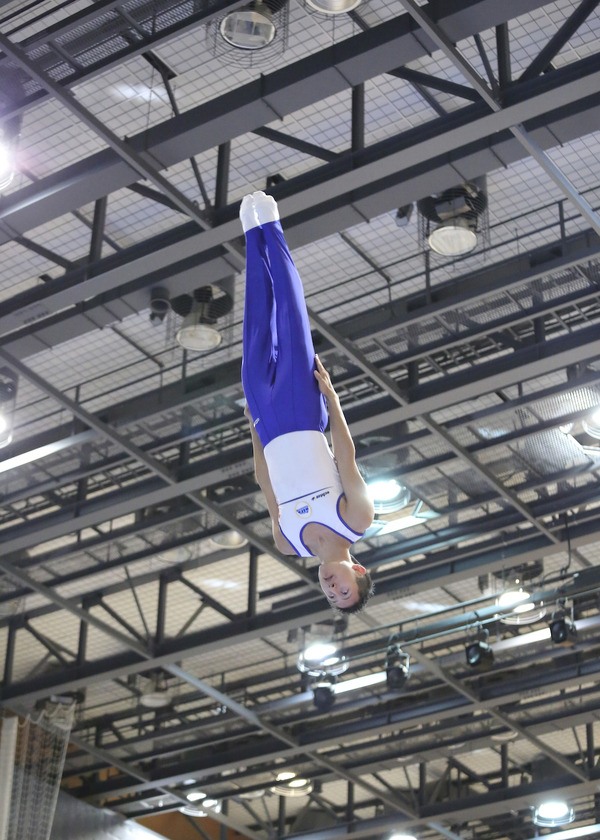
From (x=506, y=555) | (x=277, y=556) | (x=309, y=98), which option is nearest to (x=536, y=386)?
(x=506, y=555)

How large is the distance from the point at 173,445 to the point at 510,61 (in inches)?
184

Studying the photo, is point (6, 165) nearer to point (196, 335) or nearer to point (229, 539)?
point (196, 335)

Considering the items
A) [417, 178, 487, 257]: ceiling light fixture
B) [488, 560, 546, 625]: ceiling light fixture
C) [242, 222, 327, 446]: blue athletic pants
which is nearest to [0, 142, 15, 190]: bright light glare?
[242, 222, 327, 446]: blue athletic pants

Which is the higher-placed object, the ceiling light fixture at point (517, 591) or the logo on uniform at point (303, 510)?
the ceiling light fixture at point (517, 591)

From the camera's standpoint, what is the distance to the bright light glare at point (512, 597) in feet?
43.2

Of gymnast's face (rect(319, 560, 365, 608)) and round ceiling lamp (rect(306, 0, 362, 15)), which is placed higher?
round ceiling lamp (rect(306, 0, 362, 15))

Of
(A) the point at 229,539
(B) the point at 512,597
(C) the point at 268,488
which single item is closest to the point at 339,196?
(C) the point at 268,488

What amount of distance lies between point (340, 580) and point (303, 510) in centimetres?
42

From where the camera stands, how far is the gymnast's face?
671cm

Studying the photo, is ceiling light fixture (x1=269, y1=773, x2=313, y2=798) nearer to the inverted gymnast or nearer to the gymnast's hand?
the inverted gymnast

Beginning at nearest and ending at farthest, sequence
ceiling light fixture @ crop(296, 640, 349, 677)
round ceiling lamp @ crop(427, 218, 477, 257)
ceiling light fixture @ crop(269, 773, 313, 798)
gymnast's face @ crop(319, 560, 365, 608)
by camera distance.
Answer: gymnast's face @ crop(319, 560, 365, 608) < round ceiling lamp @ crop(427, 218, 477, 257) < ceiling light fixture @ crop(296, 640, 349, 677) < ceiling light fixture @ crop(269, 773, 313, 798)

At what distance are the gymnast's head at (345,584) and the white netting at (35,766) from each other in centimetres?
848

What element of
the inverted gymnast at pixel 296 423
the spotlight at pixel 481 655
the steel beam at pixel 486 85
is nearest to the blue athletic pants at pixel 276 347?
the inverted gymnast at pixel 296 423

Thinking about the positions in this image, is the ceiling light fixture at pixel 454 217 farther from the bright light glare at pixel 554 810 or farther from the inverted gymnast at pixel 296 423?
the bright light glare at pixel 554 810
